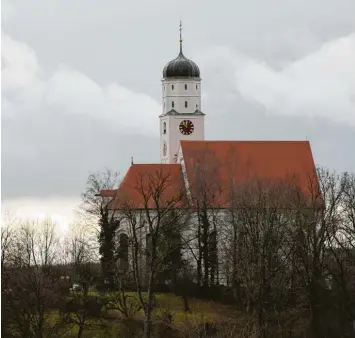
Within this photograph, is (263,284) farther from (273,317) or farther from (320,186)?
(320,186)

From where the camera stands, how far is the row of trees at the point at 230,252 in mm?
45125

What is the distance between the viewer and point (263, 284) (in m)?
45.3

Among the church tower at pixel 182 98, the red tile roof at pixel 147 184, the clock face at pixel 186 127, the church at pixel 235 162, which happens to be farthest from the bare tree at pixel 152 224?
the church tower at pixel 182 98

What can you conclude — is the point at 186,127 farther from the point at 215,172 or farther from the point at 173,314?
the point at 173,314

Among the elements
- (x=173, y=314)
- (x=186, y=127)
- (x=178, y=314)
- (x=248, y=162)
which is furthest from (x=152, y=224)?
(x=186, y=127)

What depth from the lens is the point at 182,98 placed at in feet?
266

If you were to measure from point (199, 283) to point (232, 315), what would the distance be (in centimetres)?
688

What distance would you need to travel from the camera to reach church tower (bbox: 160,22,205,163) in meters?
80.3

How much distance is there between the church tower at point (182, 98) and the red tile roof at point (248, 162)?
11.7m

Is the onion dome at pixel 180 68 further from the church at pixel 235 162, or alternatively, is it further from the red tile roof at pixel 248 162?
the red tile roof at pixel 248 162

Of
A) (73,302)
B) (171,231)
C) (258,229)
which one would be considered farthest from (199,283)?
(73,302)

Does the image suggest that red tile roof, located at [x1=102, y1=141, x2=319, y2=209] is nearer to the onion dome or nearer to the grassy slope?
the grassy slope

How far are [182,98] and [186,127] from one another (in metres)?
2.11

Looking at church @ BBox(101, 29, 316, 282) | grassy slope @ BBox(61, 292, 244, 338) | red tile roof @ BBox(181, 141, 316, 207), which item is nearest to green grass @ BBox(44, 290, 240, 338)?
grassy slope @ BBox(61, 292, 244, 338)
